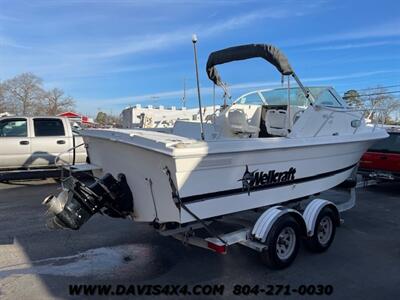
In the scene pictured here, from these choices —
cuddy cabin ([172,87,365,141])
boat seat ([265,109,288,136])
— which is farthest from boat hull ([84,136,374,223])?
boat seat ([265,109,288,136])

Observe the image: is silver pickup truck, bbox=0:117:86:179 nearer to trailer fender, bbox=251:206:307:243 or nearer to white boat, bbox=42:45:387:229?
white boat, bbox=42:45:387:229

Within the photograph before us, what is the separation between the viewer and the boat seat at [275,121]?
23.2ft

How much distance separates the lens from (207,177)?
477cm

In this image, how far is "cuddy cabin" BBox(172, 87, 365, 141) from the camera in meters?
6.60

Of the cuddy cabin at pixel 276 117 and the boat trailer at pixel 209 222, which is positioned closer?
the boat trailer at pixel 209 222

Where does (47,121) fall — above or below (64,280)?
above

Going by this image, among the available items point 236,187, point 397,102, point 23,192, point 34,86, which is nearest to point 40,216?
point 23,192

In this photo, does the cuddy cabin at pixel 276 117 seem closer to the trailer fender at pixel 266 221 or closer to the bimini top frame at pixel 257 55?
the bimini top frame at pixel 257 55

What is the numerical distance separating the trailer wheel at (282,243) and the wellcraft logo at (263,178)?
0.51 m

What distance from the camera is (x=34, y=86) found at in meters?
67.8

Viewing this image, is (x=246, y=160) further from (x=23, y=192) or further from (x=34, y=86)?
(x=34, y=86)

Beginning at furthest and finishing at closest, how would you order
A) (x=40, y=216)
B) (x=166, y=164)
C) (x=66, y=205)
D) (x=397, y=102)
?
(x=397, y=102) → (x=40, y=216) → (x=66, y=205) → (x=166, y=164)

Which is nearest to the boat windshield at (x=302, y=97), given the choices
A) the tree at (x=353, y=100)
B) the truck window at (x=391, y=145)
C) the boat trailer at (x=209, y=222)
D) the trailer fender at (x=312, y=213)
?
the tree at (x=353, y=100)

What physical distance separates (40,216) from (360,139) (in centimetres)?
583
